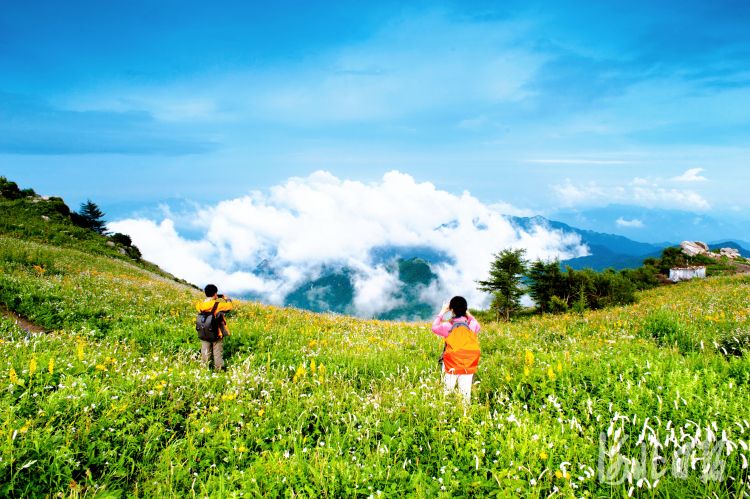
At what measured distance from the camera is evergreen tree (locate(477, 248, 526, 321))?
1873 inches

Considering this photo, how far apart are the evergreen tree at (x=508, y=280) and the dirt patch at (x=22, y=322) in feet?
154

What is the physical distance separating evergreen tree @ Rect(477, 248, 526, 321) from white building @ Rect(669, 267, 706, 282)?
28.6 m

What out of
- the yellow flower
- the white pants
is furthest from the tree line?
the white pants

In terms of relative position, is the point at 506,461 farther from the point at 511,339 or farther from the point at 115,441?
the point at 511,339

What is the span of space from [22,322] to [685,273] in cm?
7574

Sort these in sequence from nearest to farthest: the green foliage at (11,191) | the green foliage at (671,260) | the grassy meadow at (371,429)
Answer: the grassy meadow at (371,429) < the green foliage at (11,191) < the green foliage at (671,260)

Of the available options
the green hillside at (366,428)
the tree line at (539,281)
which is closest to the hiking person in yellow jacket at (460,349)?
the green hillside at (366,428)

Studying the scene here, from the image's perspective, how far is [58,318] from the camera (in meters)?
10.8

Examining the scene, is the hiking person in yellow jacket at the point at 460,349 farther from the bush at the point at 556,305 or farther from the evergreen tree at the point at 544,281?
the evergreen tree at the point at 544,281

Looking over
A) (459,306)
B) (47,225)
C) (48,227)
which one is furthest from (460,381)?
(47,225)

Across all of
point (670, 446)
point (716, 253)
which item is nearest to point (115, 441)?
point (670, 446)

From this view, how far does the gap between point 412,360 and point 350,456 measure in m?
4.23

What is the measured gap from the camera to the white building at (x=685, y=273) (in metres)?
51.8

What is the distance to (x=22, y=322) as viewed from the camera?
34.4 feet
